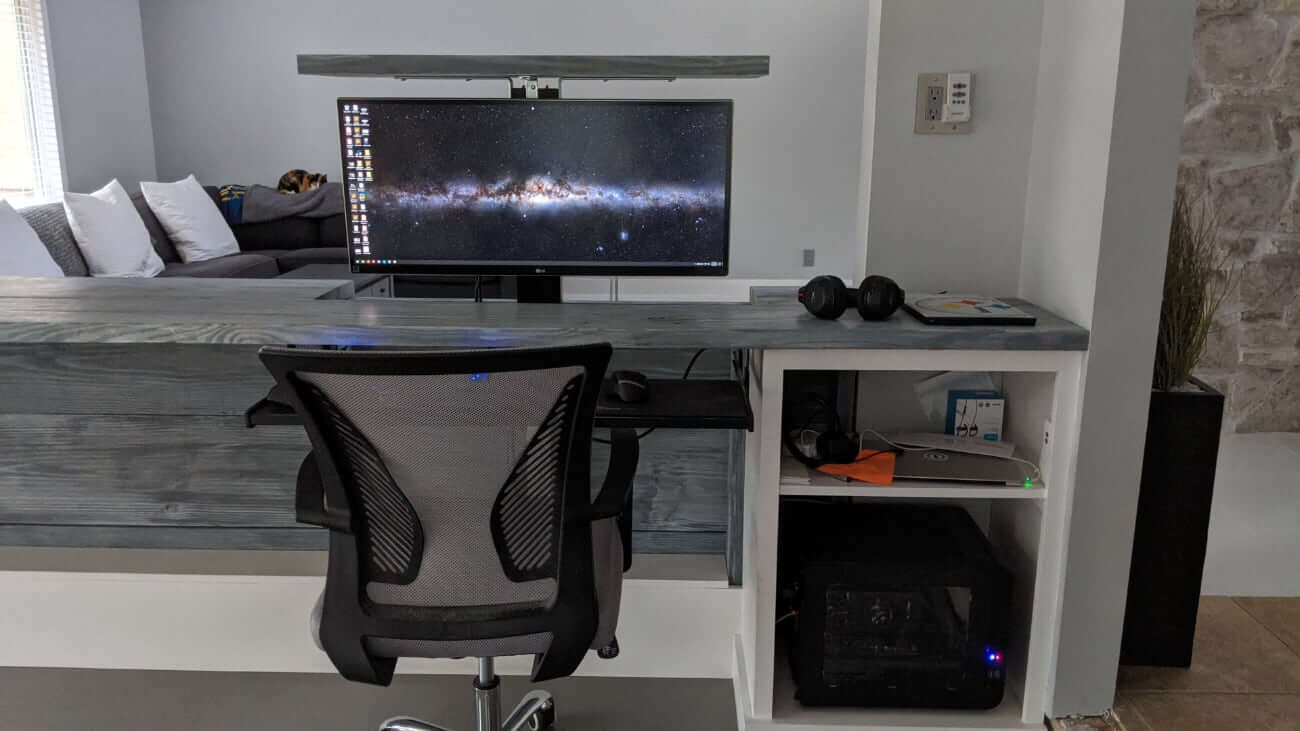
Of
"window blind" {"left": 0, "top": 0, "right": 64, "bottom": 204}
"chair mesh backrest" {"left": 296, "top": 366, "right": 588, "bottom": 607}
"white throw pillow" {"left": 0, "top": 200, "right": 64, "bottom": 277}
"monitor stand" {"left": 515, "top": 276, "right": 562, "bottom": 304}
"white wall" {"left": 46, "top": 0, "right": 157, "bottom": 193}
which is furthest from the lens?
"white wall" {"left": 46, "top": 0, "right": 157, "bottom": 193}

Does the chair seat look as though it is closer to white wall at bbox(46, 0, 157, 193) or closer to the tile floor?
the tile floor

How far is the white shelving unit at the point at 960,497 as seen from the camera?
1.63 metres

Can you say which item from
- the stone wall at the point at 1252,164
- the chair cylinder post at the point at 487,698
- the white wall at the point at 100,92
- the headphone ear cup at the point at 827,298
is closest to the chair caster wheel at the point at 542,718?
the chair cylinder post at the point at 487,698

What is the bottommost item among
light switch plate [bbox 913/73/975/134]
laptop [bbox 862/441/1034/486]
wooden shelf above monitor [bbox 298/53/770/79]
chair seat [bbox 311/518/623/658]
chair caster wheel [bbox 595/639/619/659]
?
chair caster wheel [bbox 595/639/619/659]

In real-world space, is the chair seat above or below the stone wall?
below

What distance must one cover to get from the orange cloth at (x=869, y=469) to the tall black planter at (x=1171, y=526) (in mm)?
525

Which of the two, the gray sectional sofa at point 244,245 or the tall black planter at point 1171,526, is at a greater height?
the gray sectional sofa at point 244,245

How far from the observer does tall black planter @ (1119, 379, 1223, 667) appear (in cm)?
180

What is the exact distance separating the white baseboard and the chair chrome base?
23 cm

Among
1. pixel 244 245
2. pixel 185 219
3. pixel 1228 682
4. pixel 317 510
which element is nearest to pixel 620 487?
pixel 317 510

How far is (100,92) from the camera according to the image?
5629 millimetres

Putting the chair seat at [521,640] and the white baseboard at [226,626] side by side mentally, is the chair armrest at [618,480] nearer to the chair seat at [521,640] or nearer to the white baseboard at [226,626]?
the chair seat at [521,640]

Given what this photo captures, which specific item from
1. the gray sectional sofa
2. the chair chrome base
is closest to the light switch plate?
the chair chrome base

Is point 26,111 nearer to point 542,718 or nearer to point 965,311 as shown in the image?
point 542,718
